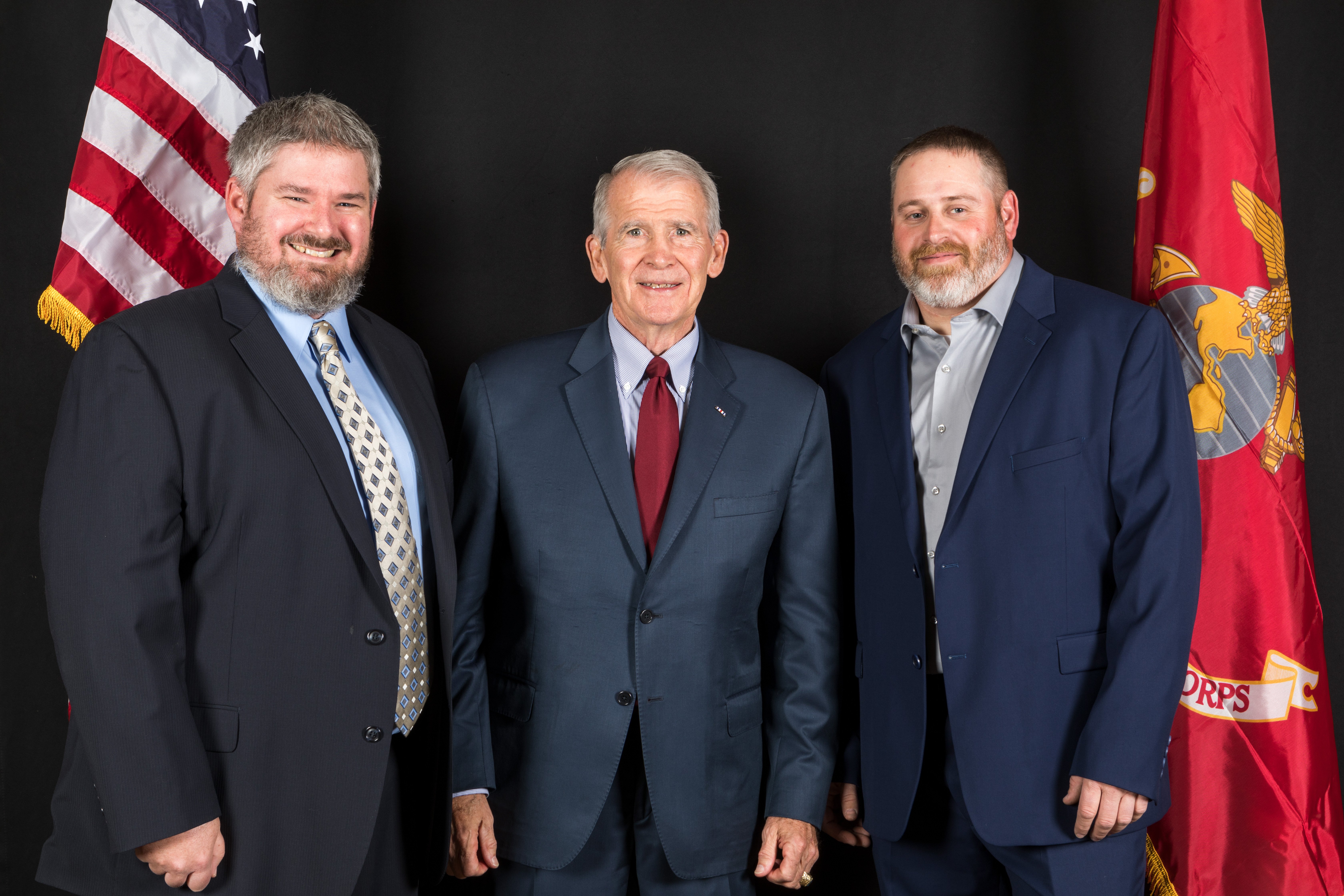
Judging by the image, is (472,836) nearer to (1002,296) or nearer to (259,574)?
(259,574)

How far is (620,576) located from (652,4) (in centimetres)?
178

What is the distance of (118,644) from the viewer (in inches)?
57.8

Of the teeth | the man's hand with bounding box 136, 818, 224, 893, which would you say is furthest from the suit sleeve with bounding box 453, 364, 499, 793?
the man's hand with bounding box 136, 818, 224, 893

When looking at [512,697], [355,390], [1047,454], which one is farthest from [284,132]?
[1047,454]

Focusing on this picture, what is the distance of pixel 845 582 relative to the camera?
240cm

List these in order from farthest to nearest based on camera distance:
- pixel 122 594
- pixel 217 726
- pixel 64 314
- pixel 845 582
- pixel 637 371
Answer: pixel 845 582 → pixel 64 314 → pixel 637 371 → pixel 217 726 → pixel 122 594

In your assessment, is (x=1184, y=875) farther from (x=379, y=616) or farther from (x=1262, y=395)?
(x=379, y=616)

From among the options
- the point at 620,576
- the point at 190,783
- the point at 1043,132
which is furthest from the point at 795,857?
the point at 1043,132

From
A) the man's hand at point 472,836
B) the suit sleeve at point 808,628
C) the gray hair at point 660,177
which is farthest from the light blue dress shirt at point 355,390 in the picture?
the suit sleeve at point 808,628

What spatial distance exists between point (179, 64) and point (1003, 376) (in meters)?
2.05

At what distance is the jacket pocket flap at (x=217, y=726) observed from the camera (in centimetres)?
158

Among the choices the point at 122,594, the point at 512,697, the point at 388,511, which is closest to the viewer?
the point at 122,594

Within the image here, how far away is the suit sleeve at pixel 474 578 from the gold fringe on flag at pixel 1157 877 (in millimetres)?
1537

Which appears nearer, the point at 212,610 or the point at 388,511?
the point at 212,610
